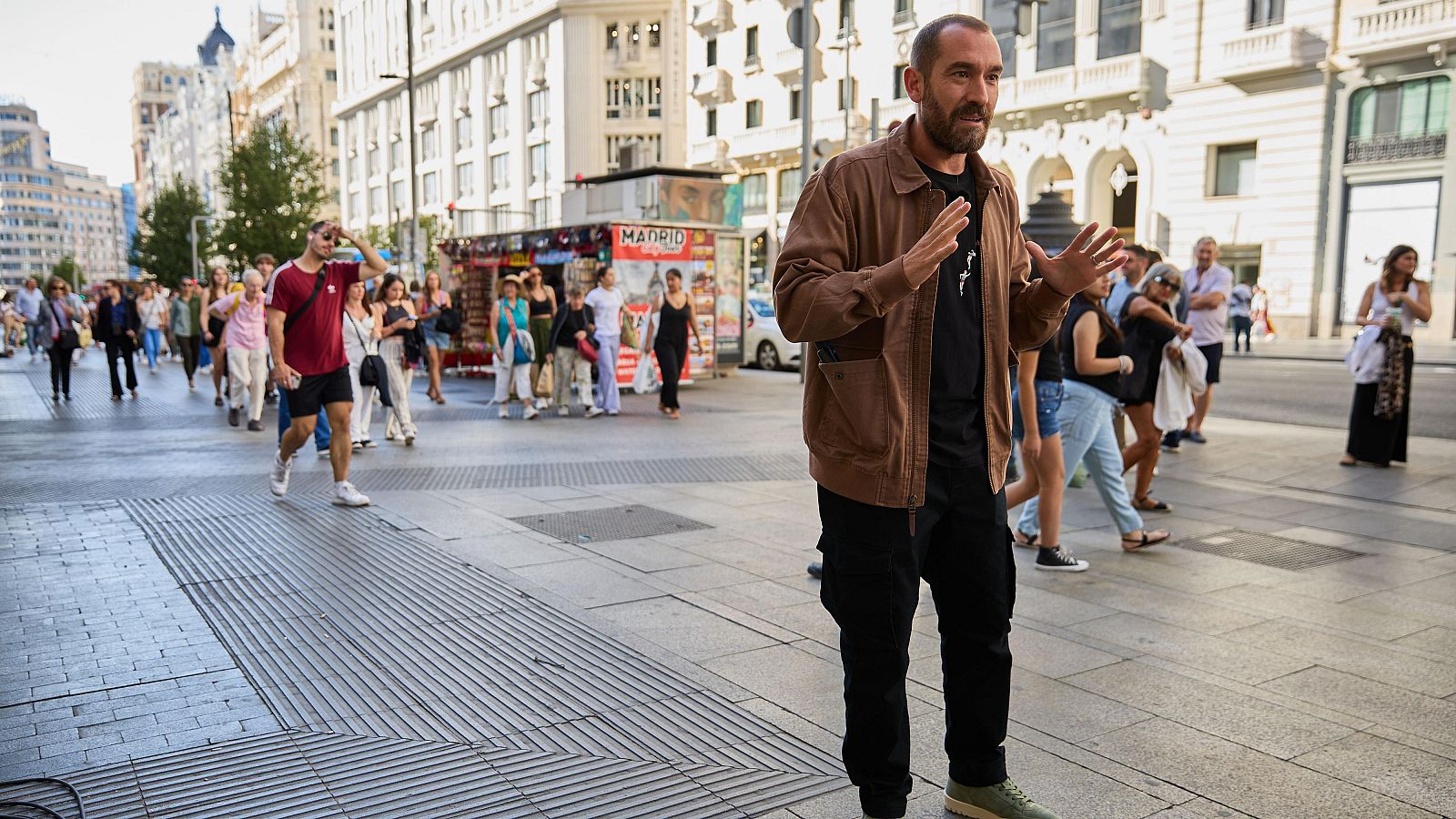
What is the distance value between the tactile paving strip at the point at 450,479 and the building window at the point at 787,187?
120 ft

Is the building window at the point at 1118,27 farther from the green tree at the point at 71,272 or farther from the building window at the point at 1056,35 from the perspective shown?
the green tree at the point at 71,272

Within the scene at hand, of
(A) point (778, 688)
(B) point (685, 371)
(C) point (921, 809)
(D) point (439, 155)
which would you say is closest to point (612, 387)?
(B) point (685, 371)

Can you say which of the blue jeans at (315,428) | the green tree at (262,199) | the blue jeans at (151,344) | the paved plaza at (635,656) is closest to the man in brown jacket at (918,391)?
the paved plaza at (635,656)

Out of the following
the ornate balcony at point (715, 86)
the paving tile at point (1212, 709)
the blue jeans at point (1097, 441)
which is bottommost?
the paving tile at point (1212, 709)

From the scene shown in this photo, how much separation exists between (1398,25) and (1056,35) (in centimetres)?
1038

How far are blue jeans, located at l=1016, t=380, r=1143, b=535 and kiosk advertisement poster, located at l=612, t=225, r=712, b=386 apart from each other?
10831 mm

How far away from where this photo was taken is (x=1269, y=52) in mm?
30844

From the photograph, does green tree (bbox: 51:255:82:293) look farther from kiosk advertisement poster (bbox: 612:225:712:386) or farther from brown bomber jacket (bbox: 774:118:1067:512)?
brown bomber jacket (bbox: 774:118:1067:512)

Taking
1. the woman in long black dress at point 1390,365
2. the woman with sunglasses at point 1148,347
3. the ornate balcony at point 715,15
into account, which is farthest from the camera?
the ornate balcony at point 715,15

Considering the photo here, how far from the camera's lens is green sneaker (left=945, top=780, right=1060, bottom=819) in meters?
2.98

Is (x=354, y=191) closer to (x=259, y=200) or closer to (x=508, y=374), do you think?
(x=259, y=200)

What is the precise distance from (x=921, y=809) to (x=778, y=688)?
101cm

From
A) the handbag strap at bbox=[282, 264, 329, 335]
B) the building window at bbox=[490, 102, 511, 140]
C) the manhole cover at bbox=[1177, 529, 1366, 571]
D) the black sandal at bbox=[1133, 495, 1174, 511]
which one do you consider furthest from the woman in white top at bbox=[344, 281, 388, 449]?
the building window at bbox=[490, 102, 511, 140]

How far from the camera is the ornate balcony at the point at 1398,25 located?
28000 millimetres
